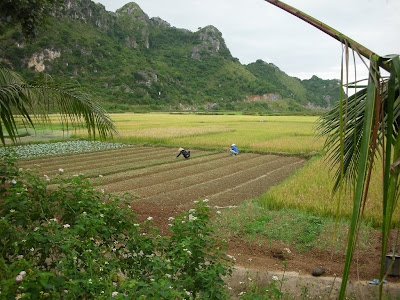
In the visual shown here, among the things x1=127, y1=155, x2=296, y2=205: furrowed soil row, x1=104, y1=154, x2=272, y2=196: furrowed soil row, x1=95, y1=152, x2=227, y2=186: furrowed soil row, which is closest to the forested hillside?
x1=95, y1=152, x2=227, y2=186: furrowed soil row

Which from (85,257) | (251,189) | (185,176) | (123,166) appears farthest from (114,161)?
(85,257)

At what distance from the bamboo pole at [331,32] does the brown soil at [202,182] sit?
9.82 ft

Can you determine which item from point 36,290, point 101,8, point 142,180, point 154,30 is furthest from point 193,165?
point 154,30

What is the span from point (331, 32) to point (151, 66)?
81.9 metres

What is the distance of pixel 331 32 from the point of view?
0.94 m

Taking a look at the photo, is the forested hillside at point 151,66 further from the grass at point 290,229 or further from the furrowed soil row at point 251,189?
the grass at point 290,229

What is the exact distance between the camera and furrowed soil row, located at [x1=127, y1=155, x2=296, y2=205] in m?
8.22

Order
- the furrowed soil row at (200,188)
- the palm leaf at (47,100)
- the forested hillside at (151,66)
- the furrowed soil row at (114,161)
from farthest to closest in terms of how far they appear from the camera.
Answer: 1. the forested hillside at (151,66)
2. the furrowed soil row at (114,161)
3. the furrowed soil row at (200,188)
4. the palm leaf at (47,100)

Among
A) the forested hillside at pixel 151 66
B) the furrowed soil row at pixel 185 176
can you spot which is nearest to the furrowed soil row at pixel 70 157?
the furrowed soil row at pixel 185 176

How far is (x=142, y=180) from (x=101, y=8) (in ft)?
293

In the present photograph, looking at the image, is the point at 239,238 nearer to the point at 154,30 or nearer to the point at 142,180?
the point at 142,180

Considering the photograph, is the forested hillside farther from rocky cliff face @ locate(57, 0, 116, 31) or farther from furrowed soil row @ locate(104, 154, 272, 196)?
furrowed soil row @ locate(104, 154, 272, 196)

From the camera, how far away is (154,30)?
112938mm

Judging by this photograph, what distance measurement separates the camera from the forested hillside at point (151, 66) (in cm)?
5369
